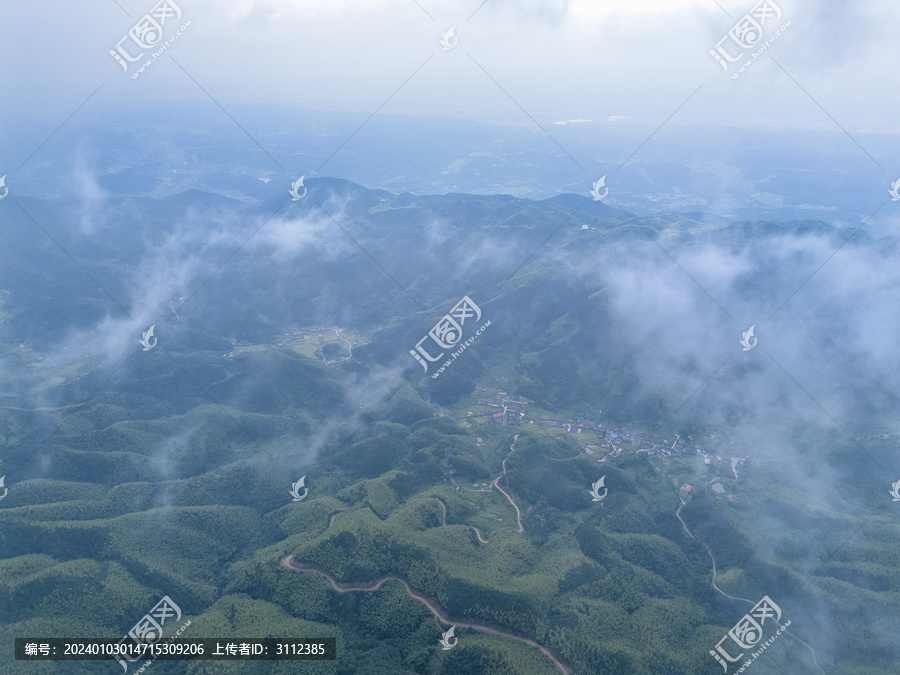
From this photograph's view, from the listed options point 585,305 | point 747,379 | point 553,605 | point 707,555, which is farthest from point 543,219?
point 553,605

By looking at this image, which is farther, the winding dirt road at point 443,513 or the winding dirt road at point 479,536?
the winding dirt road at point 443,513

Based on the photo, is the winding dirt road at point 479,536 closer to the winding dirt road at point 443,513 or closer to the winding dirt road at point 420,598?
the winding dirt road at point 443,513

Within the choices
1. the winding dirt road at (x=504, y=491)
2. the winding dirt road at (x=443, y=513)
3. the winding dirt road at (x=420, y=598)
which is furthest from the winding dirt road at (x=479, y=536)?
the winding dirt road at (x=420, y=598)

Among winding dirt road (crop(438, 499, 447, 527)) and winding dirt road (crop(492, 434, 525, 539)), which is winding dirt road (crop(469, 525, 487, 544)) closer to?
winding dirt road (crop(438, 499, 447, 527))

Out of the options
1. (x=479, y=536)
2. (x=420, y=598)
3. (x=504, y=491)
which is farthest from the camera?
(x=504, y=491)

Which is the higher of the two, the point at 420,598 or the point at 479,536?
the point at 479,536

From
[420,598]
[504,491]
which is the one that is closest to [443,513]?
[504,491]

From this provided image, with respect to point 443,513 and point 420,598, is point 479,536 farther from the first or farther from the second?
point 420,598

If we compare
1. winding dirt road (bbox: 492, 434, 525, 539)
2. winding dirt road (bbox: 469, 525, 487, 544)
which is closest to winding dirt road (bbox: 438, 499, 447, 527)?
winding dirt road (bbox: 469, 525, 487, 544)
